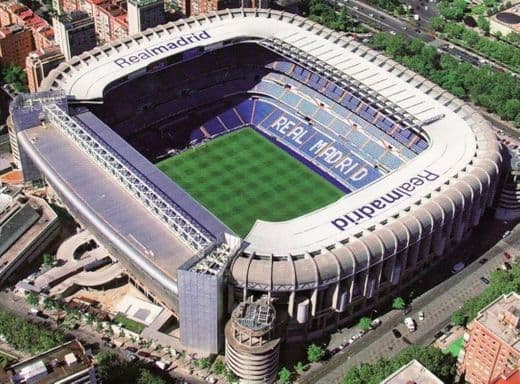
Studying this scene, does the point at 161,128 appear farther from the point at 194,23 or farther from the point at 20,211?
the point at 20,211

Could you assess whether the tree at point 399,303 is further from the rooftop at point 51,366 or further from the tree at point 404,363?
the rooftop at point 51,366

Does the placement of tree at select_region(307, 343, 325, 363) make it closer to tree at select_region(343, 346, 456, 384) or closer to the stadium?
the stadium

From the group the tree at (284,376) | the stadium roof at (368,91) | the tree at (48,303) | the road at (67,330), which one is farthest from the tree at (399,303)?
the tree at (48,303)

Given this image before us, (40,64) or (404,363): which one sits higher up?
(40,64)

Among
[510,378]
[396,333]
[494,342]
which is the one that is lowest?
[396,333]

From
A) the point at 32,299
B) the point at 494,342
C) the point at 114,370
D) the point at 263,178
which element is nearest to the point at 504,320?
the point at 494,342

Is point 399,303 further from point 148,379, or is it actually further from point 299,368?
point 148,379

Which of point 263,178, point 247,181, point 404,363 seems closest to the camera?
point 404,363
